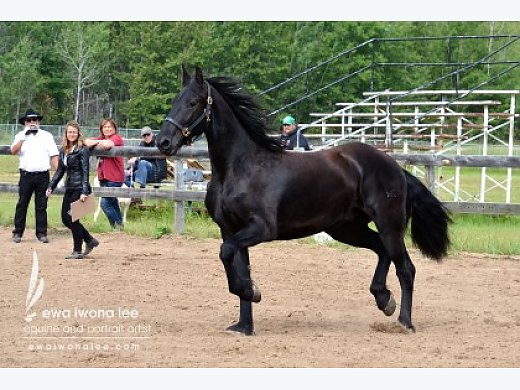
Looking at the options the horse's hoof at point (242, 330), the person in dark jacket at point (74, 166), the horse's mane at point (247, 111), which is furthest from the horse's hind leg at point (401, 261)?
the person in dark jacket at point (74, 166)

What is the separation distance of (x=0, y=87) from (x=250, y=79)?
1220 centimetres

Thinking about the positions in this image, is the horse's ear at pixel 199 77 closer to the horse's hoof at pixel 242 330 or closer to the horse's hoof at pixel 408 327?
the horse's hoof at pixel 242 330

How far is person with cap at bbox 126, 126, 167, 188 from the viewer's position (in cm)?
1558

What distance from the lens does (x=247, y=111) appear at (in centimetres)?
802

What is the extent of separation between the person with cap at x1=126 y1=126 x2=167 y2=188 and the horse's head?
7.63 metres

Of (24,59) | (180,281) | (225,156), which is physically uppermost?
(24,59)

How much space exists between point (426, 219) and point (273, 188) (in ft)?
6.06

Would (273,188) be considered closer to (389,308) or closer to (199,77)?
(199,77)

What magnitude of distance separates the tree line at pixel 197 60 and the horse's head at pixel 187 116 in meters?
24.8

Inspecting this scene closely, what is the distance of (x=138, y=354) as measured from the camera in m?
6.71

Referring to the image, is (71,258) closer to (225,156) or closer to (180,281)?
(180,281)

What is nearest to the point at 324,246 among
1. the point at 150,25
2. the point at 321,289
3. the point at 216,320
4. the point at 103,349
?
the point at 321,289

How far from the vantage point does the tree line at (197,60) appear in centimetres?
3616

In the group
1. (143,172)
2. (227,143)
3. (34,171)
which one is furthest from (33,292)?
(143,172)
